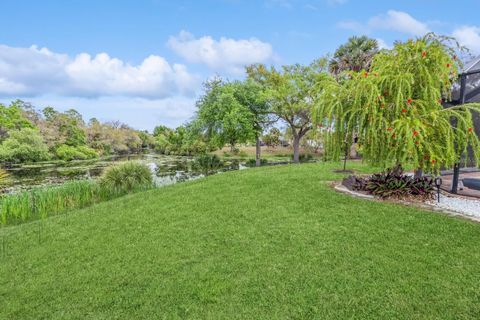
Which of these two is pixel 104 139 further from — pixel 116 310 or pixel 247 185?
pixel 116 310

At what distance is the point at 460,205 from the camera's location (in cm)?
549

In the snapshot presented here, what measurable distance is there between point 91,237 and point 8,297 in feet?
5.90

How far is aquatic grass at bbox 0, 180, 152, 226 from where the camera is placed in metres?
7.59

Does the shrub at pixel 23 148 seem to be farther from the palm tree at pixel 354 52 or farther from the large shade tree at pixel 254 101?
the palm tree at pixel 354 52

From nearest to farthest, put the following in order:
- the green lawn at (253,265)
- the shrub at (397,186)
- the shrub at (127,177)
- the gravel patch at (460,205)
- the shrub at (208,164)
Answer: the green lawn at (253,265), the gravel patch at (460,205), the shrub at (397,186), the shrub at (127,177), the shrub at (208,164)

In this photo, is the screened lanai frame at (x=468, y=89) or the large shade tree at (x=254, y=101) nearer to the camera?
the screened lanai frame at (x=468, y=89)

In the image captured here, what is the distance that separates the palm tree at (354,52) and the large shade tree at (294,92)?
1981 millimetres

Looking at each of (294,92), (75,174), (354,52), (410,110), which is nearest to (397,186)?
(410,110)

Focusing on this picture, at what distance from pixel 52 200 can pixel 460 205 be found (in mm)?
11143

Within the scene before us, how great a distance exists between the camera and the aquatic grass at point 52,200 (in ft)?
24.9

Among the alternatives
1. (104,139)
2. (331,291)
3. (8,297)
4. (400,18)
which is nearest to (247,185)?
(331,291)

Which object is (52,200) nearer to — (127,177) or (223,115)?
(127,177)

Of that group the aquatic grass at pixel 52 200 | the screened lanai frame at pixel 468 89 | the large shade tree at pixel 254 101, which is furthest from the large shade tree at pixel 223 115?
the screened lanai frame at pixel 468 89

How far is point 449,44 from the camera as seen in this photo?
593 cm
